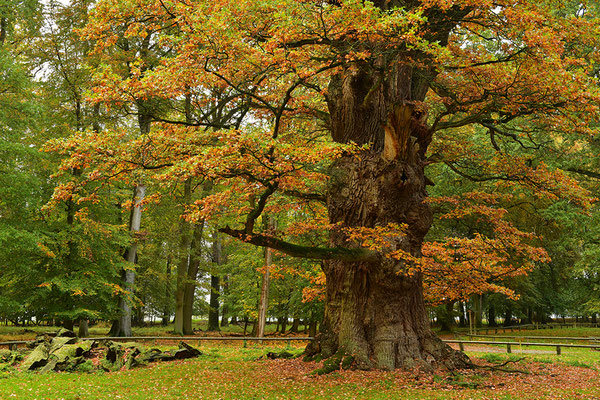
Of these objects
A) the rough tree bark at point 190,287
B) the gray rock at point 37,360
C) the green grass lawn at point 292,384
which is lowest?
the green grass lawn at point 292,384

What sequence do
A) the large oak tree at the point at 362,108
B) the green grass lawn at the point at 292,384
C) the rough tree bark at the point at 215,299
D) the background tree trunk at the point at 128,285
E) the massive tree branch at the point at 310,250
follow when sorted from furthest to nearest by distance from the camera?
the rough tree bark at the point at 215,299 → the background tree trunk at the point at 128,285 → the massive tree branch at the point at 310,250 → the large oak tree at the point at 362,108 → the green grass lawn at the point at 292,384

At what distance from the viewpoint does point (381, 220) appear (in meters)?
10.7

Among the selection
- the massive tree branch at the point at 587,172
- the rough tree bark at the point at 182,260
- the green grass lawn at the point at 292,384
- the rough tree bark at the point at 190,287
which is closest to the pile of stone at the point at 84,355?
the green grass lawn at the point at 292,384

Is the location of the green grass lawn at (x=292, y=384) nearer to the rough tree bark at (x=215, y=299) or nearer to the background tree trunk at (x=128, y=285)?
the background tree trunk at (x=128, y=285)

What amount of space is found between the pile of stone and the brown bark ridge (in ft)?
14.8

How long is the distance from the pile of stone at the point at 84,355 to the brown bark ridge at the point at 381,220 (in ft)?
14.8

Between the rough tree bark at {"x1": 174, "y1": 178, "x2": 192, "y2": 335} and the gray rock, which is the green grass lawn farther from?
the rough tree bark at {"x1": 174, "y1": 178, "x2": 192, "y2": 335}

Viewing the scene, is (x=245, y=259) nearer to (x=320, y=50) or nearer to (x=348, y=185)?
(x=348, y=185)

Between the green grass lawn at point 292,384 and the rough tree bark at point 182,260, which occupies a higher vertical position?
the rough tree bark at point 182,260

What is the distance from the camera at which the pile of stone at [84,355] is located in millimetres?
11031

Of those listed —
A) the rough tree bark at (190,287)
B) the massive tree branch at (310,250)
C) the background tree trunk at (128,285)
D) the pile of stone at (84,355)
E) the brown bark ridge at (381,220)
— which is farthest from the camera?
the rough tree bark at (190,287)

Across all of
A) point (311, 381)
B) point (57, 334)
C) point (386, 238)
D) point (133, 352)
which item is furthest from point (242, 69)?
point (57, 334)

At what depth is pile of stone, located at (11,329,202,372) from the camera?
36.2 ft

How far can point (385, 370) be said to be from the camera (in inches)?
389
